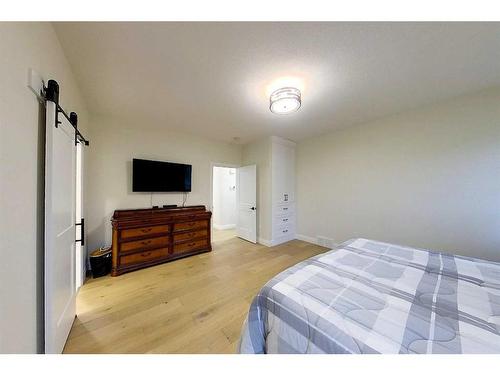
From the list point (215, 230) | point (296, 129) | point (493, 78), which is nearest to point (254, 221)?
point (215, 230)

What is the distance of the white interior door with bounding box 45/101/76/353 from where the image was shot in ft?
3.35

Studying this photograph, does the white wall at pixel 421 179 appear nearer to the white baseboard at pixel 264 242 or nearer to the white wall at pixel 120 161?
the white baseboard at pixel 264 242

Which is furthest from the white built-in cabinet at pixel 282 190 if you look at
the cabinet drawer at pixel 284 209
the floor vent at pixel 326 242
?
the floor vent at pixel 326 242

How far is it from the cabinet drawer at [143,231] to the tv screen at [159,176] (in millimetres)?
710

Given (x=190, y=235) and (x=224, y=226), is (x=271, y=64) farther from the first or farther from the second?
(x=224, y=226)

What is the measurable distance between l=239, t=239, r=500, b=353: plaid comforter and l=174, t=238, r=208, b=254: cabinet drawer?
2.31 meters

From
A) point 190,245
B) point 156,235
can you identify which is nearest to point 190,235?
point 190,245

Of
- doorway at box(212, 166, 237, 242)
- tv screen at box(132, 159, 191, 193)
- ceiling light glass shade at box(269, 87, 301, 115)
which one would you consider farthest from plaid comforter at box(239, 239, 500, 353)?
doorway at box(212, 166, 237, 242)

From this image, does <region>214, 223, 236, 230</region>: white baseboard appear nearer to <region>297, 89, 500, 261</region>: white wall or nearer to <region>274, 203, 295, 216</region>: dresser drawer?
<region>274, 203, 295, 216</region>: dresser drawer

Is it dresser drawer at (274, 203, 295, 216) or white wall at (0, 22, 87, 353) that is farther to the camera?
dresser drawer at (274, 203, 295, 216)

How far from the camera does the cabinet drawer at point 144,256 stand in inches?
96.1

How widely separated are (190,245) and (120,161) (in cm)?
183

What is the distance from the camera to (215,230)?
16.8ft
